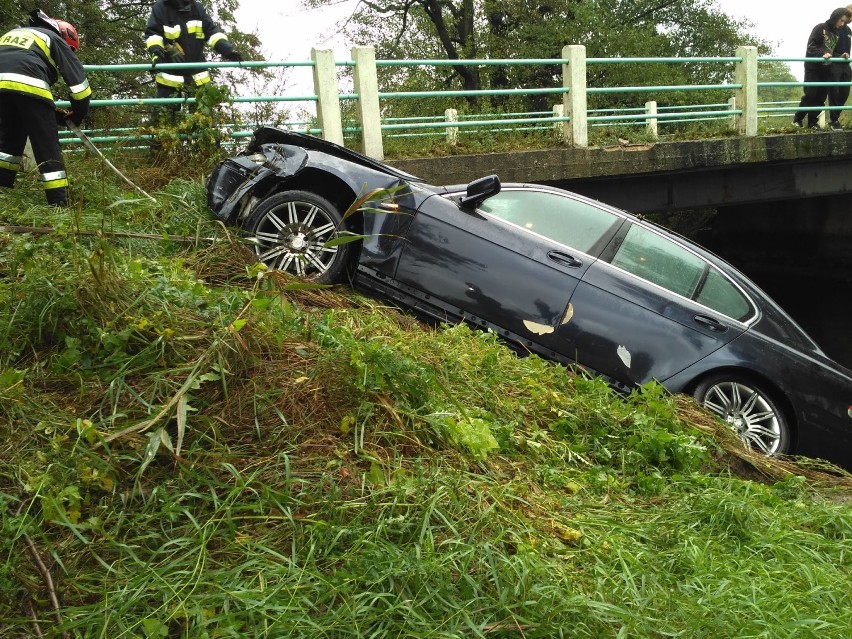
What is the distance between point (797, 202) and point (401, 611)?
18870mm

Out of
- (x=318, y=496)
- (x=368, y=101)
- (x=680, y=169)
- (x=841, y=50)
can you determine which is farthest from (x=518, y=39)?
(x=318, y=496)

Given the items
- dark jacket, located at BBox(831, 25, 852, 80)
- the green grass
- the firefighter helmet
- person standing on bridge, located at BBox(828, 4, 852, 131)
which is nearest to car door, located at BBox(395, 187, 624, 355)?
the green grass

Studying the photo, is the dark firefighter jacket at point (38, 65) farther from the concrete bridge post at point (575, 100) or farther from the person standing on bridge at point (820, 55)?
the person standing on bridge at point (820, 55)

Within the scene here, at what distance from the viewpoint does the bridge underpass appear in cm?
999

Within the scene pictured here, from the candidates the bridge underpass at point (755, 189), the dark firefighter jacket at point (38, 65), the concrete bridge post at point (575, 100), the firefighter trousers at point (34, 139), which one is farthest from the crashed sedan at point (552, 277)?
the concrete bridge post at point (575, 100)

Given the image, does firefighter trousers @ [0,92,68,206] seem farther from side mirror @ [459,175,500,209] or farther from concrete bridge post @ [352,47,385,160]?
concrete bridge post @ [352,47,385,160]

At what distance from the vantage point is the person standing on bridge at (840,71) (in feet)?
47.9

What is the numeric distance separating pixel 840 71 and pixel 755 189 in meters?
3.78

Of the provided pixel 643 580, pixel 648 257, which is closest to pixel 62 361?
pixel 643 580

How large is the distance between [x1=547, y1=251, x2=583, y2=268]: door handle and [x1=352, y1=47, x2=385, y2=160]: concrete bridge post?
3.90 metres

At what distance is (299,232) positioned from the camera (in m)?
5.64

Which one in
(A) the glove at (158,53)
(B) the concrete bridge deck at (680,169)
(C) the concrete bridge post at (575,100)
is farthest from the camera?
(C) the concrete bridge post at (575,100)

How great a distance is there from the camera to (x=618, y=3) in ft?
102

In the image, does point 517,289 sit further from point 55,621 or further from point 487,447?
point 55,621
